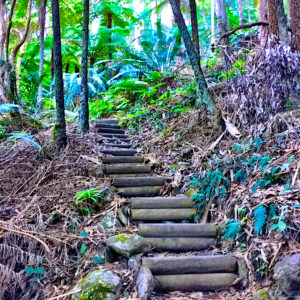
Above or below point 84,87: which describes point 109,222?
below

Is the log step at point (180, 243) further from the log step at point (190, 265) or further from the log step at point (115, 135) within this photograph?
the log step at point (115, 135)

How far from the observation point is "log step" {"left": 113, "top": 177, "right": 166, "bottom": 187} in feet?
15.4

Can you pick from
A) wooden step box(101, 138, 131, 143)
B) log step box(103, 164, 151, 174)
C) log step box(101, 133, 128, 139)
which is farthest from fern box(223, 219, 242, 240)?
log step box(101, 133, 128, 139)

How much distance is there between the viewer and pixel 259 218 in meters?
2.98

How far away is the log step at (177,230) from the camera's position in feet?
11.8

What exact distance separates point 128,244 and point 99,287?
657 mm

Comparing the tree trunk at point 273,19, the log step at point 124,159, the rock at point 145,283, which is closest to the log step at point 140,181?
the log step at point 124,159

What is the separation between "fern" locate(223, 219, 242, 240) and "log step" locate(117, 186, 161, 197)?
4.98ft

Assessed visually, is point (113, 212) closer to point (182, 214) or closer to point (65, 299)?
point (182, 214)

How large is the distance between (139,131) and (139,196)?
3238mm

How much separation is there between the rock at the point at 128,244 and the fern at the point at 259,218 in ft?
3.97

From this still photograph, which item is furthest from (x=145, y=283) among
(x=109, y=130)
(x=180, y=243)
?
(x=109, y=130)

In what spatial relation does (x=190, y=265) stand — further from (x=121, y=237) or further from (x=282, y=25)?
(x=282, y=25)

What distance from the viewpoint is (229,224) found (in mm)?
3414
